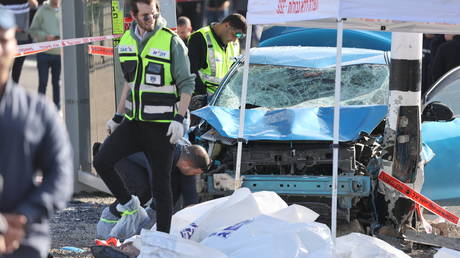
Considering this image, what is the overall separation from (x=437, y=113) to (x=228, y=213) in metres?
2.41

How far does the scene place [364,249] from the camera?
651 centimetres

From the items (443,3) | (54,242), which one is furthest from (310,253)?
(54,242)

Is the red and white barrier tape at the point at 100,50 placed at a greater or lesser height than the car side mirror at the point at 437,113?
greater

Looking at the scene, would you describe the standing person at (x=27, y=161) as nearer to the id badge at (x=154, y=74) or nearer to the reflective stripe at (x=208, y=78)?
the id badge at (x=154, y=74)

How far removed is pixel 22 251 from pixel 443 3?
351 cm

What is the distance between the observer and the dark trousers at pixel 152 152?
7074 mm

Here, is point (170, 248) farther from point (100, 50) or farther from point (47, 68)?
point (47, 68)

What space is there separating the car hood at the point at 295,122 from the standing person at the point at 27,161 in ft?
13.8

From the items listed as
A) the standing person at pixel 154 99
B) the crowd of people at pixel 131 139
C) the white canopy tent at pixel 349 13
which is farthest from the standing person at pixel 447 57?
the standing person at pixel 154 99

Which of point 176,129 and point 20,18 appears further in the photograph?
point 20,18

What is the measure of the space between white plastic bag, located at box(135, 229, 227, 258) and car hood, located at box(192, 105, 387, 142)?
1.91 meters

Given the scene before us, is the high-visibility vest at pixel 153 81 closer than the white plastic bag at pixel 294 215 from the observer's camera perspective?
No

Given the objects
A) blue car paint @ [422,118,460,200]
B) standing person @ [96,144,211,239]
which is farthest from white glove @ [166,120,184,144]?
blue car paint @ [422,118,460,200]

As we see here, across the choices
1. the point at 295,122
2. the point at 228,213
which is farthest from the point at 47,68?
the point at 228,213
